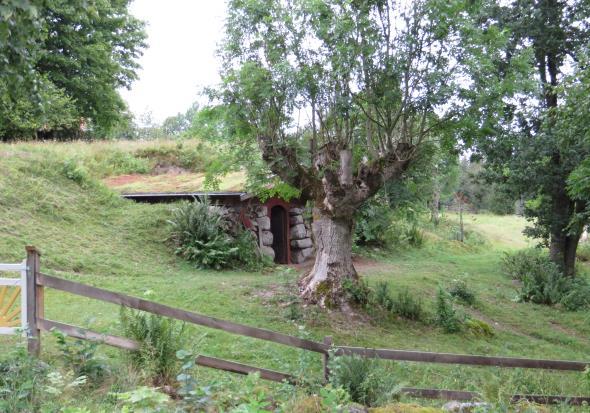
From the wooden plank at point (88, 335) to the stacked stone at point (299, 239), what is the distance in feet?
48.3

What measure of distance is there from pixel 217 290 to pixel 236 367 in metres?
6.51

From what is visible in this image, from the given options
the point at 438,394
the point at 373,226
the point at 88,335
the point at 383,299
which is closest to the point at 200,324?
the point at 88,335

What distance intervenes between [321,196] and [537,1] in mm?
10585

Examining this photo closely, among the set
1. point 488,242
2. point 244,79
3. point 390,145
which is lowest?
point 488,242

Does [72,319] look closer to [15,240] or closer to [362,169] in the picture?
[15,240]

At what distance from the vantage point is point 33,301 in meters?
5.04

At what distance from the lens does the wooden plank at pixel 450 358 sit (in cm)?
594

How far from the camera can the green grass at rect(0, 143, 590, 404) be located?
8.35 m

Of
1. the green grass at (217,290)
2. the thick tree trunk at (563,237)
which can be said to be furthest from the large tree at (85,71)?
the thick tree trunk at (563,237)

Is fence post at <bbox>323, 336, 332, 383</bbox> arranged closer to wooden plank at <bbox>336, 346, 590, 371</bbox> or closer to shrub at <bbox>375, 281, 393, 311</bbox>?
wooden plank at <bbox>336, 346, 590, 371</bbox>

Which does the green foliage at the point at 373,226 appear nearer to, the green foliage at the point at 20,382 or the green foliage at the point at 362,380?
the green foliage at the point at 362,380

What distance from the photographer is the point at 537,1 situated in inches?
655

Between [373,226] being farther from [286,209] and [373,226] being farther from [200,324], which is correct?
[200,324]

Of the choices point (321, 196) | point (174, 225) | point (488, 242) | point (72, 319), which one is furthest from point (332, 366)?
point (488, 242)
